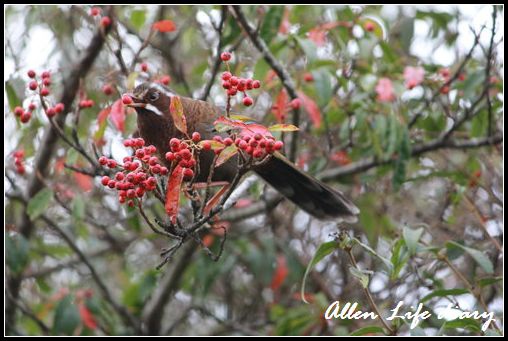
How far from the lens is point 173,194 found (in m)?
3.04

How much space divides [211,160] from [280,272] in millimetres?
2149

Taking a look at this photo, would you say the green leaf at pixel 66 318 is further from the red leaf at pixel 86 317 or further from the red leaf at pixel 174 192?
the red leaf at pixel 174 192

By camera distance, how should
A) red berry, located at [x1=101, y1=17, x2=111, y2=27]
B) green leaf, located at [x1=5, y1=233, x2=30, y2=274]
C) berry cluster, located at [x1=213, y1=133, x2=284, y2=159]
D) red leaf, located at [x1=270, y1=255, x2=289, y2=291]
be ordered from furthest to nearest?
red leaf, located at [x1=270, y1=255, x2=289, y2=291], green leaf, located at [x1=5, y1=233, x2=30, y2=274], red berry, located at [x1=101, y1=17, x2=111, y2=27], berry cluster, located at [x1=213, y1=133, x2=284, y2=159]

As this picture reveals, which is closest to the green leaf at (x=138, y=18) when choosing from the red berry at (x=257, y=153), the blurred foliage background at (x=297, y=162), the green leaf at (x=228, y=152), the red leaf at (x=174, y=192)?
the blurred foliage background at (x=297, y=162)

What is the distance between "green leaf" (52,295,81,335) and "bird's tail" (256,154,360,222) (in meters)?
1.71

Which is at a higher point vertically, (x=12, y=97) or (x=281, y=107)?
(x=281, y=107)

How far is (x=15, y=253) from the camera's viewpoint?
500 centimetres

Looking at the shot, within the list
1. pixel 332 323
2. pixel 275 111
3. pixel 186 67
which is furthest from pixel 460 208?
pixel 186 67

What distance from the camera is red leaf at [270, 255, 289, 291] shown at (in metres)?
6.14

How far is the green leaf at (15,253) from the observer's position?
497 cm

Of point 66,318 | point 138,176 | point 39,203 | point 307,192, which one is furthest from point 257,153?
point 66,318

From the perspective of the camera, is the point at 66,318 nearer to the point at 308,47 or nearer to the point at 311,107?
the point at 311,107

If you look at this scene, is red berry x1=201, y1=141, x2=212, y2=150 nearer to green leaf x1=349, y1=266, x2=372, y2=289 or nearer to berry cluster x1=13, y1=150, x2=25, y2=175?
green leaf x1=349, y1=266, x2=372, y2=289

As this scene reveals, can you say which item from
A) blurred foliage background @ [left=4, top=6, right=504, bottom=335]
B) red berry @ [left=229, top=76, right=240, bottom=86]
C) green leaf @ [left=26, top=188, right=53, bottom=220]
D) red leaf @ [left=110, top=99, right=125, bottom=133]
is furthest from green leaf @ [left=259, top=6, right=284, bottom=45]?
red berry @ [left=229, top=76, right=240, bottom=86]
